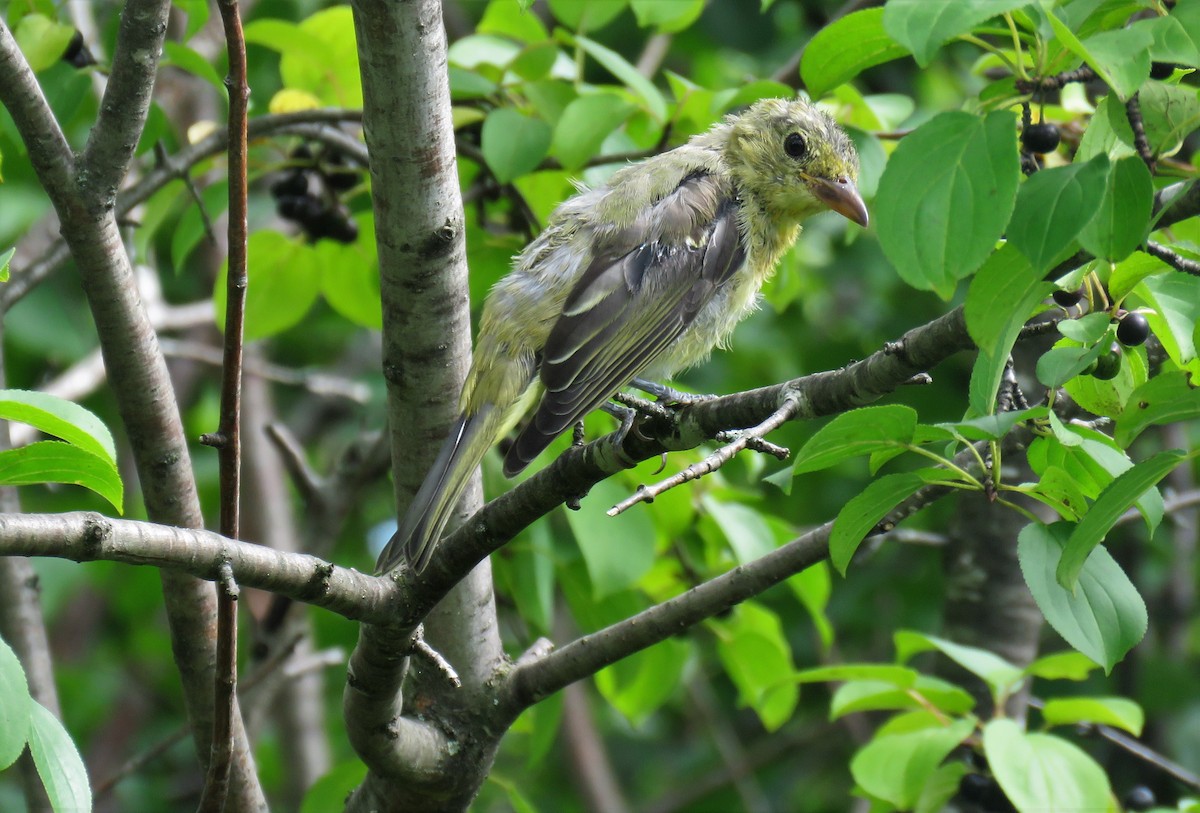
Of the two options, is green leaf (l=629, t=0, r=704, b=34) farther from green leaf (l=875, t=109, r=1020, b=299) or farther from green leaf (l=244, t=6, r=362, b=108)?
green leaf (l=875, t=109, r=1020, b=299)

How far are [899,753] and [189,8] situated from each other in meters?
2.59

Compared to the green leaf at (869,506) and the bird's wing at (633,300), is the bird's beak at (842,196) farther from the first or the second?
the green leaf at (869,506)

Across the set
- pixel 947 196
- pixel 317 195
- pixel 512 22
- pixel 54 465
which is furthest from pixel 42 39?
pixel 947 196

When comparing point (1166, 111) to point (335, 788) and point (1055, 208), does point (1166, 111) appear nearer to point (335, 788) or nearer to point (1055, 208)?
point (1055, 208)

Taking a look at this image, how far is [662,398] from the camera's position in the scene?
3.42 meters

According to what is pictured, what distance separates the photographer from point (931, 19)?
1685 millimetres

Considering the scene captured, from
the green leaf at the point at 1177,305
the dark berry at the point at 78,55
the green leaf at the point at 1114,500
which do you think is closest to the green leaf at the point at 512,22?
the dark berry at the point at 78,55

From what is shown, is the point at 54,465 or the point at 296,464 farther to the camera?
the point at 296,464

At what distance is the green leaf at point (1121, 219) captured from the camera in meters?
1.72

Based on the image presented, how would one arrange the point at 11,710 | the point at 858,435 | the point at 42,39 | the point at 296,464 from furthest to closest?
the point at 296,464 → the point at 42,39 → the point at 858,435 → the point at 11,710

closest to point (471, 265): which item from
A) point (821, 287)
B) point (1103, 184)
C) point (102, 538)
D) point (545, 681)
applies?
point (545, 681)

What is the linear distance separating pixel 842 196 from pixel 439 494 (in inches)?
72.5

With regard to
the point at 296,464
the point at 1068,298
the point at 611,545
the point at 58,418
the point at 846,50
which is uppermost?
the point at 296,464

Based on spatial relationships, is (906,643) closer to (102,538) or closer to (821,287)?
(102,538)
